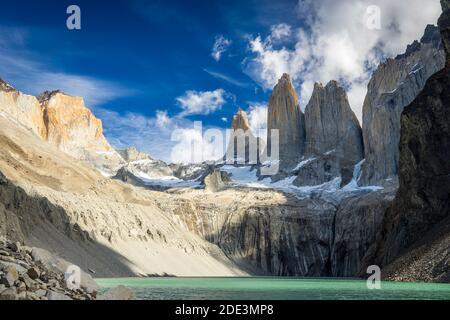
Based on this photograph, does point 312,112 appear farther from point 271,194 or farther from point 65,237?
point 65,237

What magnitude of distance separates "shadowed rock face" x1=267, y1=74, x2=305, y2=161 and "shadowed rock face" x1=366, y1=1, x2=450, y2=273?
102625mm

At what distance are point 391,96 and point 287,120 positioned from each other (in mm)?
45775

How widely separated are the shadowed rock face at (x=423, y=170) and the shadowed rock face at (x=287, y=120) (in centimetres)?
10263

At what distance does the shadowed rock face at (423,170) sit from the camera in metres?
76.8

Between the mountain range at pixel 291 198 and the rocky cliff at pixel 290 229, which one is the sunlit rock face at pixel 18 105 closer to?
the mountain range at pixel 291 198

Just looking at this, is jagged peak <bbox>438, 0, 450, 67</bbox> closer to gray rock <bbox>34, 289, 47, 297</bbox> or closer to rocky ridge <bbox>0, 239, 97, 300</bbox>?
rocky ridge <bbox>0, 239, 97, 300</bbox>

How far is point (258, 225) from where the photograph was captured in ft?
451

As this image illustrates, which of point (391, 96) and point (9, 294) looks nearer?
point (9, 294)

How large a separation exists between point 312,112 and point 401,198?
349ft

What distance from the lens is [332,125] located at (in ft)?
609

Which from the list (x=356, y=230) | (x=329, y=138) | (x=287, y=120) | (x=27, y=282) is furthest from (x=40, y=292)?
(x=287, y=120)

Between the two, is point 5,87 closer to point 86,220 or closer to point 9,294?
point 86,220

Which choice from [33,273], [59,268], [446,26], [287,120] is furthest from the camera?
[287,120]
